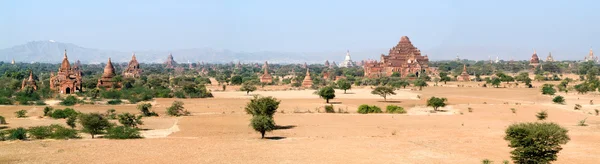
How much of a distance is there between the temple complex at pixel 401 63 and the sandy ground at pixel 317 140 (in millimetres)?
72094

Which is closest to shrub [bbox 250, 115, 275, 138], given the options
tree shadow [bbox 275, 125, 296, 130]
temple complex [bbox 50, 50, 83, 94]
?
tree shadow [bbox 275, 125, 296, 130]

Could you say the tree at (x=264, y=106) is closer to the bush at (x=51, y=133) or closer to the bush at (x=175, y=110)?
the bush at (x=175, y=110)

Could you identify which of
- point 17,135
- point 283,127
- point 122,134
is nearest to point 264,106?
point 283,127

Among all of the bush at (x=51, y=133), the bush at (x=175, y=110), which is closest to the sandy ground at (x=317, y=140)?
the bush at (x=175, y=110)

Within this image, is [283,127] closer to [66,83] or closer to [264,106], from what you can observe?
[264,106]

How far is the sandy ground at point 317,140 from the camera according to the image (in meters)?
26.9

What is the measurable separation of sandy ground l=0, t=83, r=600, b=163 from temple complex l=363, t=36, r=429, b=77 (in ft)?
237

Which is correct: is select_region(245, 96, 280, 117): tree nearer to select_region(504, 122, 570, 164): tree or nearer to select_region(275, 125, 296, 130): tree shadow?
select_region(275, 125, 296, 130): tree shadow

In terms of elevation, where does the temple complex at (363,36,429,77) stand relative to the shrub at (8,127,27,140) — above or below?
above

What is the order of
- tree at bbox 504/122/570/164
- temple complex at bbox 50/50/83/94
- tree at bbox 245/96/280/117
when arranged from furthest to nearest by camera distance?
temple complex at bbox 50/50/83/94
tree at bbox 245/96/280/117
tree at bbox 504/122/570/164

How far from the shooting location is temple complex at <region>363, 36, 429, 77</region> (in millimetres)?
127650

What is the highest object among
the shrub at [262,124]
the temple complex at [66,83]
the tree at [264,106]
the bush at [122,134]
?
the temple complex at [66,83]

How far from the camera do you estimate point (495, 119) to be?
4588 cm

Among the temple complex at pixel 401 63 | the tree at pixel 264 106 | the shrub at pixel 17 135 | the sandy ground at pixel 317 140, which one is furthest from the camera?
the temple complex at pixel 401 63
